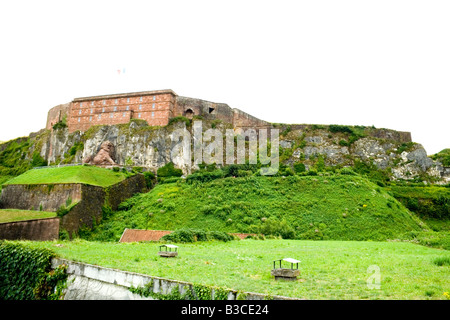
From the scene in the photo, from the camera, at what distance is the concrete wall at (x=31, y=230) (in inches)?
1006

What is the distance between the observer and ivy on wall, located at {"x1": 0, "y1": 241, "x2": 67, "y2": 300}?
12.6 metres

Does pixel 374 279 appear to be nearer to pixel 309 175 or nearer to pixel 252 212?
pixel 252 212

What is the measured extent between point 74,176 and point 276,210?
20.4 metres

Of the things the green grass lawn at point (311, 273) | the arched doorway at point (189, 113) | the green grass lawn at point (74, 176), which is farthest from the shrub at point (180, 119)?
the green grass lawn at point (311, 273)

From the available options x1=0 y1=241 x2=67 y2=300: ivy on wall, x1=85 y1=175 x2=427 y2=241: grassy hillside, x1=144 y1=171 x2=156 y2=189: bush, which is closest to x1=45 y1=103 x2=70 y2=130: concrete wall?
x1=144 y1=171 x2=156 y2=189: bush

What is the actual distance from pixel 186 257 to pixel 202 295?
6599mm

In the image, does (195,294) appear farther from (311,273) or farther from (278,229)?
(278,229)

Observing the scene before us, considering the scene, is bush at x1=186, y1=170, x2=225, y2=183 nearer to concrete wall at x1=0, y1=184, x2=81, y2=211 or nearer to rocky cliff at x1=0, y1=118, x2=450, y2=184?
rocky cliff at x1=0, y1=118, x2=450, y2=184

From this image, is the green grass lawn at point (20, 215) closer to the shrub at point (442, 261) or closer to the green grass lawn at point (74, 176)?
the green grass lawn at point (74, 176)

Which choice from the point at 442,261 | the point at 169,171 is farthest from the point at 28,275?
the point at 169,171

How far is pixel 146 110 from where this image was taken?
5419 centimetres

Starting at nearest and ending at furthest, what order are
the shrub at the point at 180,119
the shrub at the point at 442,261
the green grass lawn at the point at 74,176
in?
the shrub at the point at 442,261 → the green grass lawn at the point at 74,176 → the shrub at the point at 180,119

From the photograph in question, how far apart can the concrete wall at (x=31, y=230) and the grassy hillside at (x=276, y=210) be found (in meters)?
3.89
